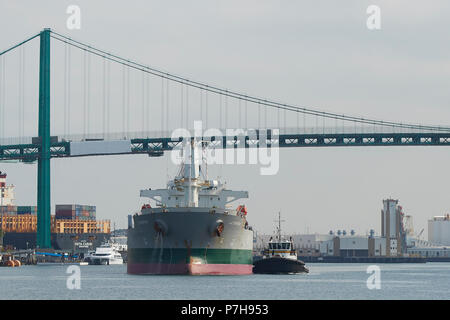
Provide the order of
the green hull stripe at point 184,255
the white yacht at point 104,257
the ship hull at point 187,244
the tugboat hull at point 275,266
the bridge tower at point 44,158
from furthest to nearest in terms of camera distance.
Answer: the white yacht at point 104,257 → the bridge tower at point 44,158 → the tugboat hull at point 275,266 → the green hull stripe at point 184,255 → the ship hull at point 187,244

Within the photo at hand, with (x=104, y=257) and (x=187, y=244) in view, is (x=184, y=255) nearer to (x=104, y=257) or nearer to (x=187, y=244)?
(x=187, y=244)

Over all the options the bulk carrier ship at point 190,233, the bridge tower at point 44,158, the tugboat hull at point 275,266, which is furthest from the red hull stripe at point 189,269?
the bridge tower at point 44,158

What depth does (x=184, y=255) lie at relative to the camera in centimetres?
7156

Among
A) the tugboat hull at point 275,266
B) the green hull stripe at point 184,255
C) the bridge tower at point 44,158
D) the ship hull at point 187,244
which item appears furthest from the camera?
the bridge tower at point 44,158

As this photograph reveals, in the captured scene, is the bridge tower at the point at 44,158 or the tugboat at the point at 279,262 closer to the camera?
the tugboat at the point at 279,262

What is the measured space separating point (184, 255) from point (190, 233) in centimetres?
162

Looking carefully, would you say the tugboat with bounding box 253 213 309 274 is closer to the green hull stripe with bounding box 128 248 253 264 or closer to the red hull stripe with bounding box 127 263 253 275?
the red hull stripe with bounding box 127 263 253 275

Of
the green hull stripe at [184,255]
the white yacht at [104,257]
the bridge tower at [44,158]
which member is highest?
the bridge tower at [44,158]

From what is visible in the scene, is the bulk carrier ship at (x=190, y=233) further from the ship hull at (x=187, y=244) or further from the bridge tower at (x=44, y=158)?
the bridge tower at (x=44, y=158)

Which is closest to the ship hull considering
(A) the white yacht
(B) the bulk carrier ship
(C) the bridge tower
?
(B) the bulk carrier ship

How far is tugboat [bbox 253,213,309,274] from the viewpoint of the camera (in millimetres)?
80875

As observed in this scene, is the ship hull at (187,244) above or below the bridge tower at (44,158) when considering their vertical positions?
below

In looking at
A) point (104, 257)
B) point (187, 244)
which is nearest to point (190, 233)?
point (187, 244)

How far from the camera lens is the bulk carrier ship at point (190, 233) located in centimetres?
7156
